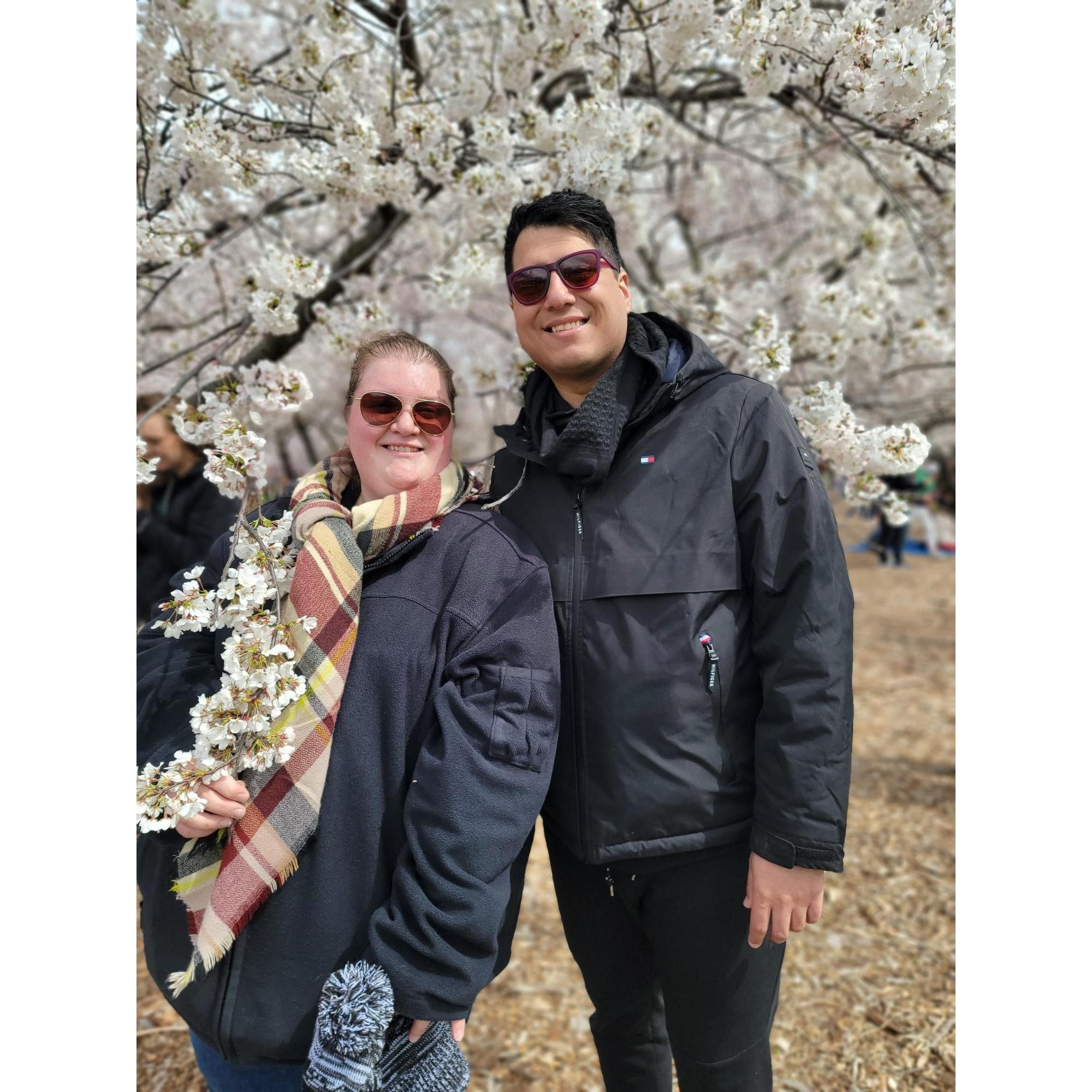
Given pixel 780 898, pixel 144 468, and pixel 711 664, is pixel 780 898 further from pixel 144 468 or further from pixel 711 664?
pixel 144 468

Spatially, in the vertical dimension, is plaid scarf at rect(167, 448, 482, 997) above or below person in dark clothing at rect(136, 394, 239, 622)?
below

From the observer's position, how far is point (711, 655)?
150 centimetres

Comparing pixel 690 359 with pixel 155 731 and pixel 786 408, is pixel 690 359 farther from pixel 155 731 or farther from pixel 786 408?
pixel 155 731

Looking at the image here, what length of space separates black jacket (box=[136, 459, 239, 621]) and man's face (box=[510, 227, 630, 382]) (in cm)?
170

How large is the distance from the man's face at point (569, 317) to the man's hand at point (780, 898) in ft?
3.35

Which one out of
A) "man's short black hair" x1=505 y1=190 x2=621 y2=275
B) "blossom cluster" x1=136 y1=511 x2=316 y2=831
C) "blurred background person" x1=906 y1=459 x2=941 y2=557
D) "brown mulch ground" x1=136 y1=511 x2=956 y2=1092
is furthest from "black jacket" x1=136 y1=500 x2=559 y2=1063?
"blurred background person" x1=906 y1=459 x2=941 y2=557

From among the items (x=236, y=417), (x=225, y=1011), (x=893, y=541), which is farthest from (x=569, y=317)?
(x=893, y=541)

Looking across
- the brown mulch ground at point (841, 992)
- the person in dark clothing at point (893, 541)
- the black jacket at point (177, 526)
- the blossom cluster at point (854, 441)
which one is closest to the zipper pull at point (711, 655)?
the blossom cluster at point (854, 441)

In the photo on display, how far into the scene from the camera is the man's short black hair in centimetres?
166

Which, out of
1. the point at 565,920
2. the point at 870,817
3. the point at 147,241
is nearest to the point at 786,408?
the point at 565,920

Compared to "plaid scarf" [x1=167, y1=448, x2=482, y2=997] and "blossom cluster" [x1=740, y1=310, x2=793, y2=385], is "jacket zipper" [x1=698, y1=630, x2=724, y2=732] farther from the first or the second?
"blossom cluster" [x1=740, y1=310, x2=793, y2=385]

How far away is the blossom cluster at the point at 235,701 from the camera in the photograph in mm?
1356

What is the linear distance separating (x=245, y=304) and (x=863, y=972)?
3294 millimetres

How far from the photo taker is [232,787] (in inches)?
55.5
